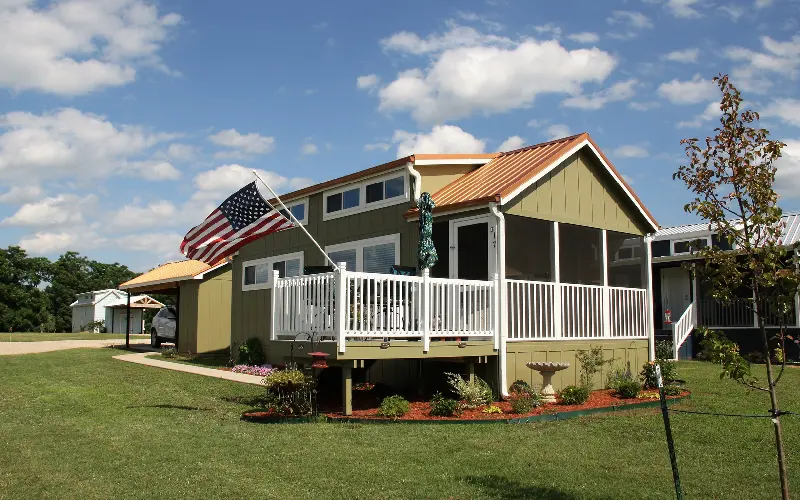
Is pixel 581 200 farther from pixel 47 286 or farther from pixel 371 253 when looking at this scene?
pixel 47 286

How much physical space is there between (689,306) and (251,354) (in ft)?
42.6

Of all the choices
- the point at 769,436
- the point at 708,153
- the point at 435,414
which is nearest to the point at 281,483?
the point at 435,414

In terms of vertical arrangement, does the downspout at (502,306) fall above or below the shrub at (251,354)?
above

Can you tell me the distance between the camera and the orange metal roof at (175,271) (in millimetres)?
23438

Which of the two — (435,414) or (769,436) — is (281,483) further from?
(769,436)

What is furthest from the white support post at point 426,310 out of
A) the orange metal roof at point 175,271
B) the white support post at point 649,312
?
the orange metal roof at point 175,271

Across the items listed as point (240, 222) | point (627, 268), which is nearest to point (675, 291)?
point (627, 268)

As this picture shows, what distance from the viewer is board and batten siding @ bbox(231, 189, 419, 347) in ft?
46.3

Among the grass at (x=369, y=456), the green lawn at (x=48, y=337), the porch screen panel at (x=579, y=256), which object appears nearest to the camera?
the grass at (x=369, y=456)

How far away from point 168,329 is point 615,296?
19.4 m

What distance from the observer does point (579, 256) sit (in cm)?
1705

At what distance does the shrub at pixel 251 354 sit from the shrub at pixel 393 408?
28.6 feet

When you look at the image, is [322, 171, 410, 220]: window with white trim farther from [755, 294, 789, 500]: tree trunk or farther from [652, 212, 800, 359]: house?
[652, 212, 800, 359]: house

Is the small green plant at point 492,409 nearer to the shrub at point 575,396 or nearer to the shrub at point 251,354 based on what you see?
the shrub at point 575,396
